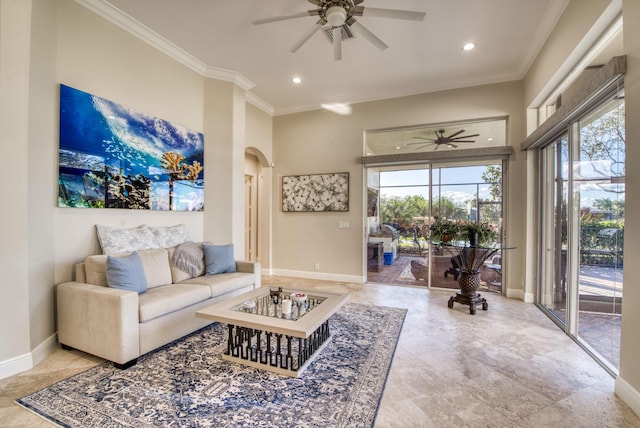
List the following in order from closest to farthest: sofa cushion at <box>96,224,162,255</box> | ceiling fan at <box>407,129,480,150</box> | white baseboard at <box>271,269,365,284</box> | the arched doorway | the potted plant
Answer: sofa cushion at <box>96,224,162,255</box>
the potted plant
ceiling fan at <box>407,129,480,150</box>
white baseboard at <box>271,269,365,284</box>
the arched doorway

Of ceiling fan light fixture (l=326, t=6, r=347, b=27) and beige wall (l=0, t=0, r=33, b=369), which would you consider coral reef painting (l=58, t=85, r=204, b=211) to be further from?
ceiling fan light fixture (l=326, t=6, r=347, b=27)

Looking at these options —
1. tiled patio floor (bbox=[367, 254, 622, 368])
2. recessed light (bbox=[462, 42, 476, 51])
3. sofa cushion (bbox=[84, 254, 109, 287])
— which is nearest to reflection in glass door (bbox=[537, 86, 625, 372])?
tiled patio floor (bbox=[367, 254, 622, 368])

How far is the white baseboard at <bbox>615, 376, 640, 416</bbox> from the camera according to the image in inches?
70.7

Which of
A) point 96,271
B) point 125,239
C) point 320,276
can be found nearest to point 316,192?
point 320,276

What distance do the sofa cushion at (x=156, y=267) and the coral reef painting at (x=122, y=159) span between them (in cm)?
65

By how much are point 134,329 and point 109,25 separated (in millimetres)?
3227

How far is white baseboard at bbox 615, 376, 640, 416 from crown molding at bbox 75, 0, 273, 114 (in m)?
5.35

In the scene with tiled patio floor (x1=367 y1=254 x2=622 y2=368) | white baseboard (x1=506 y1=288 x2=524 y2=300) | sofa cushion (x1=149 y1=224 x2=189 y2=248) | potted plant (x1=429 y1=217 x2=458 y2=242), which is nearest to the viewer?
tiled patio floor (x1=367 y1=254 x2=622 y2=368)

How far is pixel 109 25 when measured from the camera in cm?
305

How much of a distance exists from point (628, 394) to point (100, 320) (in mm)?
3915

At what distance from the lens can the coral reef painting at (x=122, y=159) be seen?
106 inches

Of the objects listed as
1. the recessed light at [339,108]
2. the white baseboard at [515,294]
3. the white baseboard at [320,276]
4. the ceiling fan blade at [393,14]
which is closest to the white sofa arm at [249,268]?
the white baseboard at [320,276]

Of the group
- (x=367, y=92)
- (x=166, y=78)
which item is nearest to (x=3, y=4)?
(x=166, y=78)

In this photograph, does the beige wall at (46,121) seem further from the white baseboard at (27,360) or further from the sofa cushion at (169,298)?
the sofa cushion at (169,298)
